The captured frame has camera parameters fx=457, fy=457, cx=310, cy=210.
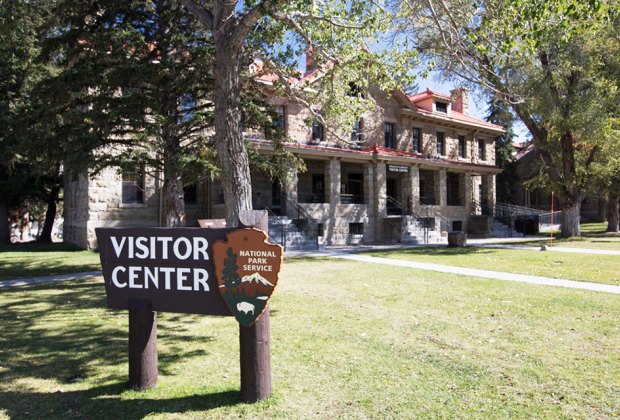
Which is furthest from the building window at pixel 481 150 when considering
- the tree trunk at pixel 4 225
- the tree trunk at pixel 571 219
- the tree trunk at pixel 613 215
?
the tree trunk at pixel 4 225

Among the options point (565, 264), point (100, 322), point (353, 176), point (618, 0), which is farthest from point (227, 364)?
point (353, 176)

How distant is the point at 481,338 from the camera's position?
5.57 m

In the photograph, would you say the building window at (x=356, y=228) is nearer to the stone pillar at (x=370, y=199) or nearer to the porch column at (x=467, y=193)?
the stone pillar at (x=370, y=199)

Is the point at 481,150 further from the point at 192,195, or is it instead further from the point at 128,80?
the point at 128,80

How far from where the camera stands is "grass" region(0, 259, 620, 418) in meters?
3.72

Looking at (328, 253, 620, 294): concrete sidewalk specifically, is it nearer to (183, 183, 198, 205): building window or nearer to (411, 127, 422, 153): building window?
(183, 183, 198, 205): building window

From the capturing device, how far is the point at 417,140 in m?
29.1

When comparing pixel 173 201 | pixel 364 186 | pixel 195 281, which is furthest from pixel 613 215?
pixel 195 281

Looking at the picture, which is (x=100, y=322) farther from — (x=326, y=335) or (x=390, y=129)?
(x=390, y=129)

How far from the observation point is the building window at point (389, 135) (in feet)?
89.6

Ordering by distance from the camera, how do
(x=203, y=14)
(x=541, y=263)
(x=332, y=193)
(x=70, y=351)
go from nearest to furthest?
(x=70, y=351), (x=203, y=14), (x=541, y=263), (x=332, y=193)

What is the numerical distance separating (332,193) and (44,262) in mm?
12856

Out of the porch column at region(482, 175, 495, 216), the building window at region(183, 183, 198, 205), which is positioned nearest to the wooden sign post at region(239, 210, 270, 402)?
the building window at region(183, 183, 198, 205)

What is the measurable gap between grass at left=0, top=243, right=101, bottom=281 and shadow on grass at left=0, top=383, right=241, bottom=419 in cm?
906
